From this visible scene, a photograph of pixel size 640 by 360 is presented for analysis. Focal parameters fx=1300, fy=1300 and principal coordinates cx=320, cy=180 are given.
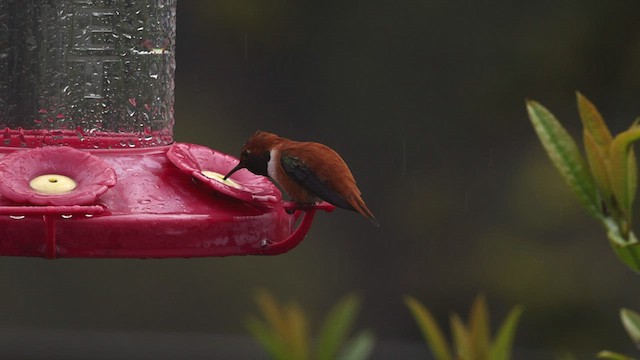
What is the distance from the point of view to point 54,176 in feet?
7.75

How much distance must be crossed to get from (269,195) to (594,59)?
12.0 feet

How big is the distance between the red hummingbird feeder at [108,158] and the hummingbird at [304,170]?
41 mm

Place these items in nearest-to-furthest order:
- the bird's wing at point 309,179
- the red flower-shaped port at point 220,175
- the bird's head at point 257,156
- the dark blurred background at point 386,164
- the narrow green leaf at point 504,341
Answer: the narrow green leaf at point 504,341
the red flower-shaped port at point 220,175
the bird's wing at point 309,179
the bird's head at point 257,156
the dark blurred background at point 386,164

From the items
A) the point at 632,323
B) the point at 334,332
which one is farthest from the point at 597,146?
the point at 334,332

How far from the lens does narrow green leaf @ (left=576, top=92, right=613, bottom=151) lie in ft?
4.35

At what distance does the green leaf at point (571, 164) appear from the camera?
4.24ft

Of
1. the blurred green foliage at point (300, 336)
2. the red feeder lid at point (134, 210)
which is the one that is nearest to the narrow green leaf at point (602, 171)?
the blurred green foliage at point (300, 336)

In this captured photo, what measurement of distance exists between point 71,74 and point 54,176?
0.51 m

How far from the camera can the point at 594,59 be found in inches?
233

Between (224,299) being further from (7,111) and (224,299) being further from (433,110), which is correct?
(7,111)

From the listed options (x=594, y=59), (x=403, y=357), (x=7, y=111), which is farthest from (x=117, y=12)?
(x=403, y=357)

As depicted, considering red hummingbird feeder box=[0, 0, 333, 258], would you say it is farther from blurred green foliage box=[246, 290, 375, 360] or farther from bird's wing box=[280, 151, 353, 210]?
blurred green foliage box=[246, 290, 375, 360]

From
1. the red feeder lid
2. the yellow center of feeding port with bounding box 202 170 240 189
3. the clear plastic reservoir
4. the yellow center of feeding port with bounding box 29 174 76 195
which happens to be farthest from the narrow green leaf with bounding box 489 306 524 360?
the clear plastic reservoir

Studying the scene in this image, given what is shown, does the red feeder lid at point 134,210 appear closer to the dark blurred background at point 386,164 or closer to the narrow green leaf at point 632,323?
the narrow green leaf at point 632,323
